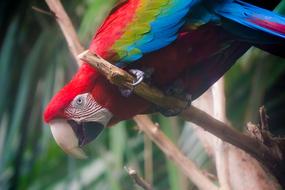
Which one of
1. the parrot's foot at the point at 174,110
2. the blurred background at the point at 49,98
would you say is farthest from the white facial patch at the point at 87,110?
the blurred background at the point at 49,98

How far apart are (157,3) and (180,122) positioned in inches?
28.9

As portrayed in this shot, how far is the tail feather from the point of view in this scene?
1.21m

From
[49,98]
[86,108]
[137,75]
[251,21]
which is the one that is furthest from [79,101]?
[49,98]

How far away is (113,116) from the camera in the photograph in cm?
138

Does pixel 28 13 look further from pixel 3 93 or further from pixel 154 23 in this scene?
pixel 154 23

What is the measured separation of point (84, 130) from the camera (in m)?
1.39

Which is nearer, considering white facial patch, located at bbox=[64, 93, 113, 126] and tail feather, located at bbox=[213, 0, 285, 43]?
tail feather, located at bbox=[213, 0, 285, 43]

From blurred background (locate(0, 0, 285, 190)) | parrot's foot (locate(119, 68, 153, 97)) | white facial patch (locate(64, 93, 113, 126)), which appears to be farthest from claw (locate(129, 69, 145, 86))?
blurred background (locate(0, 0, 285, 190))

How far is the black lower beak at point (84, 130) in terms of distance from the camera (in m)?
1.39

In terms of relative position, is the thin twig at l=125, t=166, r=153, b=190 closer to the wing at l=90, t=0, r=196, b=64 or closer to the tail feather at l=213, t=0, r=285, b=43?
the wing at l=90, t=0, r=196, b=64

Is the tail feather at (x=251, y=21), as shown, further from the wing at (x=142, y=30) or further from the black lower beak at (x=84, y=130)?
the black lower beak at (x=84, y=130)

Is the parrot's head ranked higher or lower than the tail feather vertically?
lower

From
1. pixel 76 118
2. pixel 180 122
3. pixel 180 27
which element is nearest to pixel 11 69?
pixel 180 122

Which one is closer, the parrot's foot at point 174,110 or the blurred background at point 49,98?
the parrot's foot at point 174,110
